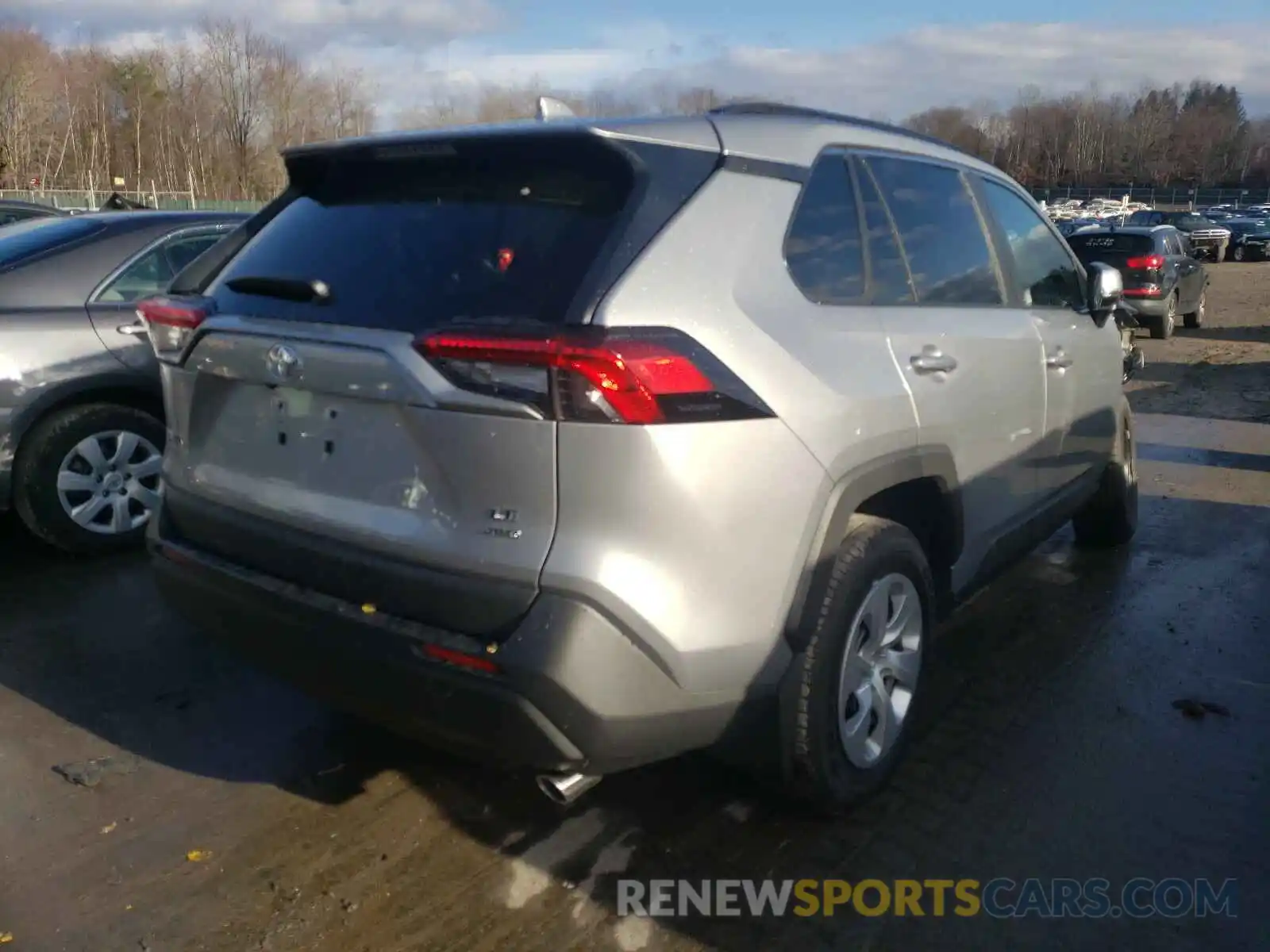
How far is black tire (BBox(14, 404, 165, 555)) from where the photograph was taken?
5.08m

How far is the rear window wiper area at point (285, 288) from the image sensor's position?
2.79 metres

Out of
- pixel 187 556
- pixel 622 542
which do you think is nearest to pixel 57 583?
pixel 187 556

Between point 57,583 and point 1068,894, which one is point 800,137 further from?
point 57,583

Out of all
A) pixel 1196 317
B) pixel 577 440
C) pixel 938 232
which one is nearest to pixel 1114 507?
pixel 938 232

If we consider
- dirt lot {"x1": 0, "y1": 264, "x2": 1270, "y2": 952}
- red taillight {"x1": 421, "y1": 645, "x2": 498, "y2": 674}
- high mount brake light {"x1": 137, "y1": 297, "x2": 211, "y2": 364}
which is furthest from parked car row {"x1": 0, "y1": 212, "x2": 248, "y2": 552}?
red taillight {"x1": 421, "y1": 645, "x2": 498, "y2": 674}

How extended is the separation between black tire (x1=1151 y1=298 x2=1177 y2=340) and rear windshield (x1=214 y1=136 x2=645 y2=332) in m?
15.3

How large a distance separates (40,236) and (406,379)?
392 centimetres

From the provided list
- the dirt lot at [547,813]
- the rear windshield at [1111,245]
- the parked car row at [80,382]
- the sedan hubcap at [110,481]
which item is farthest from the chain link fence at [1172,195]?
the dirt lot at [547,813]

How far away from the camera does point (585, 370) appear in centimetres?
235

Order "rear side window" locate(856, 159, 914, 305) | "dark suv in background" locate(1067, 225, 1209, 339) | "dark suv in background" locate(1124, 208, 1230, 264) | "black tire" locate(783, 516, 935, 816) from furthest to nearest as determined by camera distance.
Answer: "dark suv in background" locate(1124, 208, 1230, 264) → "dark suv in background" locate(1067, 225, 1209, 339) → "rear side window" locate(856, 159, 914, 305) → "black tire" locate(783, 516, 935, 816)

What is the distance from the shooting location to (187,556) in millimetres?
3035

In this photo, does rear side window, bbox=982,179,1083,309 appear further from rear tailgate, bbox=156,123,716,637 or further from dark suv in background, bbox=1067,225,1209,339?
dark suv in background, bbox=1067,225,1209,339

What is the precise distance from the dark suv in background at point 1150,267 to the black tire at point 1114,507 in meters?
10.6

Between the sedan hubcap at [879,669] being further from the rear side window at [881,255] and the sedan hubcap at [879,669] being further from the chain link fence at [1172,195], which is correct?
the chain link fence at [1172,195]
